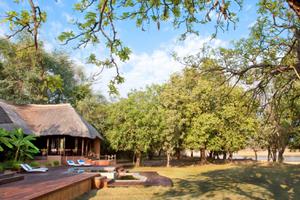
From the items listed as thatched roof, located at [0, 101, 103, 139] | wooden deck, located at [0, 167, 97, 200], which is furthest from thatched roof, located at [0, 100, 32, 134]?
wooden deck, located at [0, 167, 97, 200]

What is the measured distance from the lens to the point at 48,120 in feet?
76.9

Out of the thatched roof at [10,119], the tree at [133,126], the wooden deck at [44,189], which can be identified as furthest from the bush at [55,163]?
the tree at [133,126]

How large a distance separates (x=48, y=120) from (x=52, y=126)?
987mm

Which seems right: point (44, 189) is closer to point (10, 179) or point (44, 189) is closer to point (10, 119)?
point (10, 179)

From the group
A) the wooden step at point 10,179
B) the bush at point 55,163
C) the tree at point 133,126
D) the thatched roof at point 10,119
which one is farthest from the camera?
the tree at point 133,126

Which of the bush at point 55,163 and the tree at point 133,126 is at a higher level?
the tree at point 133,126

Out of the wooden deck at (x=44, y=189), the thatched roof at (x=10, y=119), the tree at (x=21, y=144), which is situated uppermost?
the thatched roof at (x=10, y=119)

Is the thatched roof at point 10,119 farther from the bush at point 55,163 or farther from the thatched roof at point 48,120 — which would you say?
the bush at point 55,163

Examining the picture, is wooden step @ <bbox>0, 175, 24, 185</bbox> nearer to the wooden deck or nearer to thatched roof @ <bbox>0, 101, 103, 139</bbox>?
the wooden deck

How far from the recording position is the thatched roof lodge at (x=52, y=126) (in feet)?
71.3

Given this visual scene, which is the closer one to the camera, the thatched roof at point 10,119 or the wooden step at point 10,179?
the wooden step at point 10,179

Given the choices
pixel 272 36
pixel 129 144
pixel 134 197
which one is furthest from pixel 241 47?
pixel 129 144

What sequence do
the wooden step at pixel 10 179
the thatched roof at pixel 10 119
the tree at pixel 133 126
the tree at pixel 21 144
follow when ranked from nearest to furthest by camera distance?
the wooden step at pixel 10 179 < the tree at pixel 21 144 < the thatched roof at pixel 10 119 < the tree at pixel 133 126

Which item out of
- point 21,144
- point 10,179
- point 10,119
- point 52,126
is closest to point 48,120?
point 52,126
